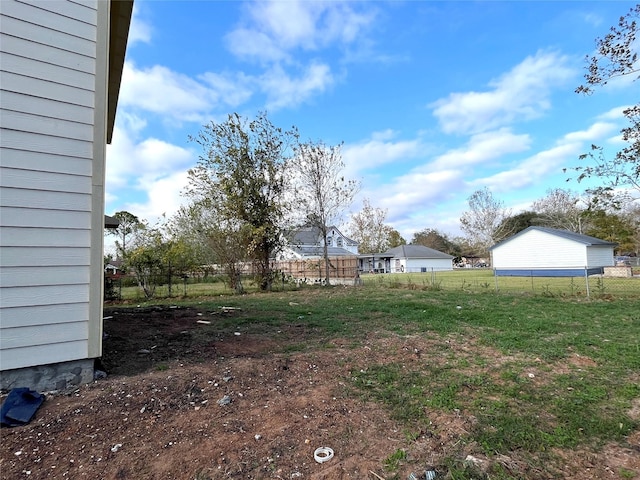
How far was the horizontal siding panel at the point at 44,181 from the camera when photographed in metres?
2.65

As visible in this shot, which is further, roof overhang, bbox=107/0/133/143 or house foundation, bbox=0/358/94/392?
roof overhang, bbox=107/0/133/143

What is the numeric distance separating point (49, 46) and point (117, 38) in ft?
6.74

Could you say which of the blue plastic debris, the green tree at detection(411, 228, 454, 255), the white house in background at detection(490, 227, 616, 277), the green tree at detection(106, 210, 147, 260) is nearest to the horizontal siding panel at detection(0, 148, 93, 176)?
the blue plastic debris

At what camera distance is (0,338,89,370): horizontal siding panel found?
8.48ft

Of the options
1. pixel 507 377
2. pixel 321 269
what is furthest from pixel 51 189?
pixel 321 269

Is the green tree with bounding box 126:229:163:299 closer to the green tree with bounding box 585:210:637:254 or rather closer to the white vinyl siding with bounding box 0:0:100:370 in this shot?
the white vinyl siding with bounding box 0:0:100:370

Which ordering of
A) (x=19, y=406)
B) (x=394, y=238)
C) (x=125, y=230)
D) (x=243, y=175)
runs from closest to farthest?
(x=19, y=406), (x=243, y=175), (x=125, y=230), (x=394, y=238)

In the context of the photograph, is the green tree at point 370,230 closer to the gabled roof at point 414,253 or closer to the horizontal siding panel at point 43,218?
the gabled roof at point 414,253

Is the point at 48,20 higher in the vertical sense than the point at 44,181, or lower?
higher

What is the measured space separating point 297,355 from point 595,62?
8791 mm

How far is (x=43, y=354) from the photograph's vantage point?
2707 millimetres

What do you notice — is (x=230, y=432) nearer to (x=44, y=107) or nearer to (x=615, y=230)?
(x=44, y=107)

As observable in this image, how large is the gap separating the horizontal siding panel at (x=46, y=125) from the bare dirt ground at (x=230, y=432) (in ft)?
7.27

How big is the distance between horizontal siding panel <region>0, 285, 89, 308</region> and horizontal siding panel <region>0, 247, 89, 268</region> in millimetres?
198
